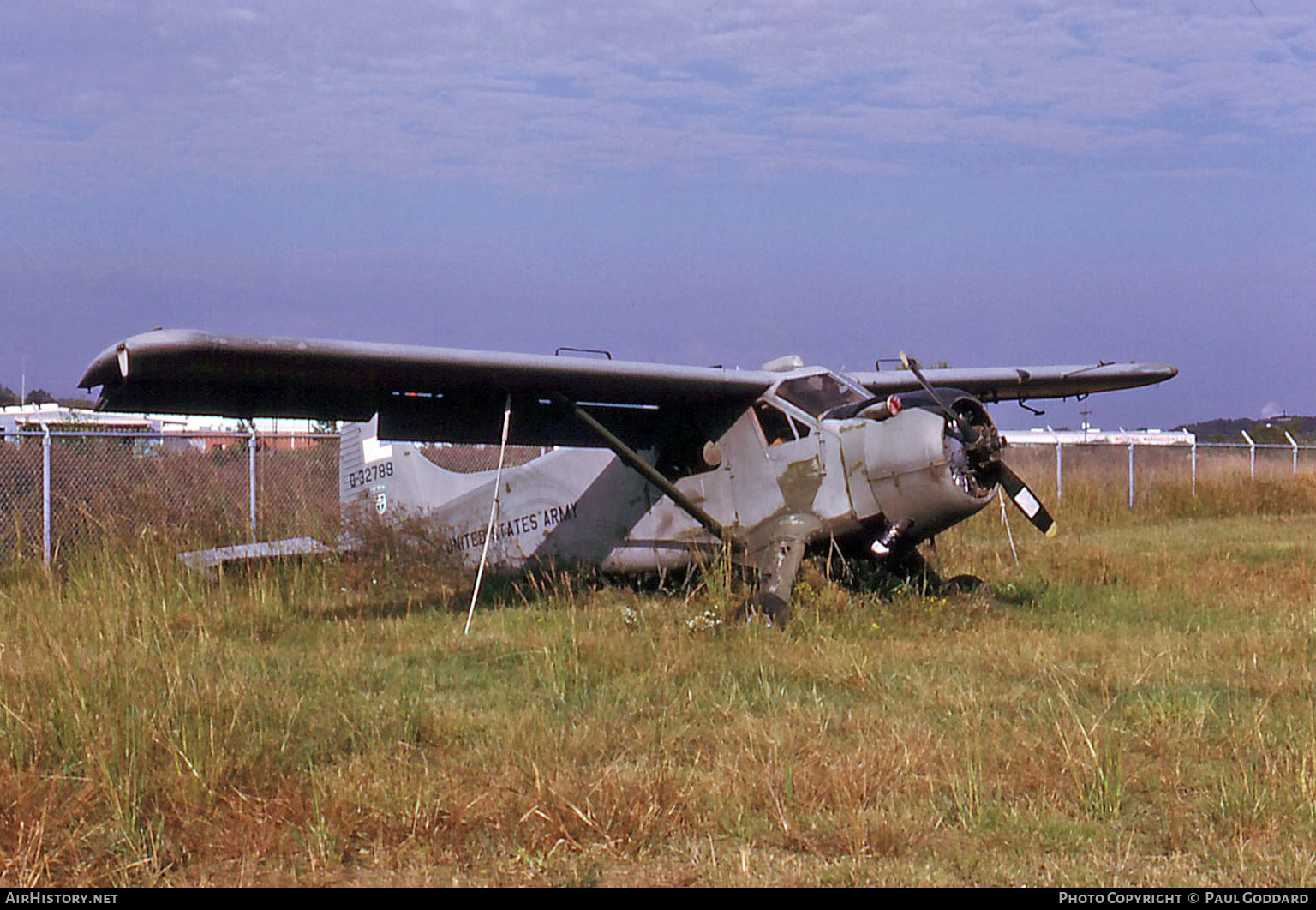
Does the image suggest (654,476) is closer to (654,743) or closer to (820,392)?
(820,392)

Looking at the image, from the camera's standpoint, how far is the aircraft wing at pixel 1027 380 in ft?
44.9

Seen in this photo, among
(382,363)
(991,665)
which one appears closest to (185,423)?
(382,363)

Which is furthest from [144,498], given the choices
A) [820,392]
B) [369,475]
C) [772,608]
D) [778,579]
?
[772,608]

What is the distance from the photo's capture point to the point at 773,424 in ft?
33.8

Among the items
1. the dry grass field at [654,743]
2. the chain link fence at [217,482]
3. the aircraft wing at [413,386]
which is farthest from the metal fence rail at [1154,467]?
the dry grass field at [654,743]

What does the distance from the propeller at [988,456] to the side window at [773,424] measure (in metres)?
1.17

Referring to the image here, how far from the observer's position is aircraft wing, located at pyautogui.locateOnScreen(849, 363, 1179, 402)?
13.7 meters

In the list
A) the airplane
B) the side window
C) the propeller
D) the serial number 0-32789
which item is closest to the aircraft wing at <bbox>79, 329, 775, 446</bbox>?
the airplane

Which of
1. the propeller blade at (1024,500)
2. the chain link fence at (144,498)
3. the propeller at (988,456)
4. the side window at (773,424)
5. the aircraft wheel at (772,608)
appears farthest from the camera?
the chain link fence at (144,498)

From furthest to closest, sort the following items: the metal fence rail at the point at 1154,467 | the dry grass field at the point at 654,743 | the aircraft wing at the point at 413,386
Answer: the metal fence rail at the point at 1154,467 < the aircraft wing at the point at 413,386 < the dry grass field at the point at 654,743

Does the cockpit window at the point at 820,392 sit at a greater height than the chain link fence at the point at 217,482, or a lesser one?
greater

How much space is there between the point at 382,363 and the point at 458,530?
4249mm

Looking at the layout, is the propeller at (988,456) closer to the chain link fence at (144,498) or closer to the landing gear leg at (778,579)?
the landing gear leg at (778,579)

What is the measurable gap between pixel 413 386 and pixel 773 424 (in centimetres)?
311
